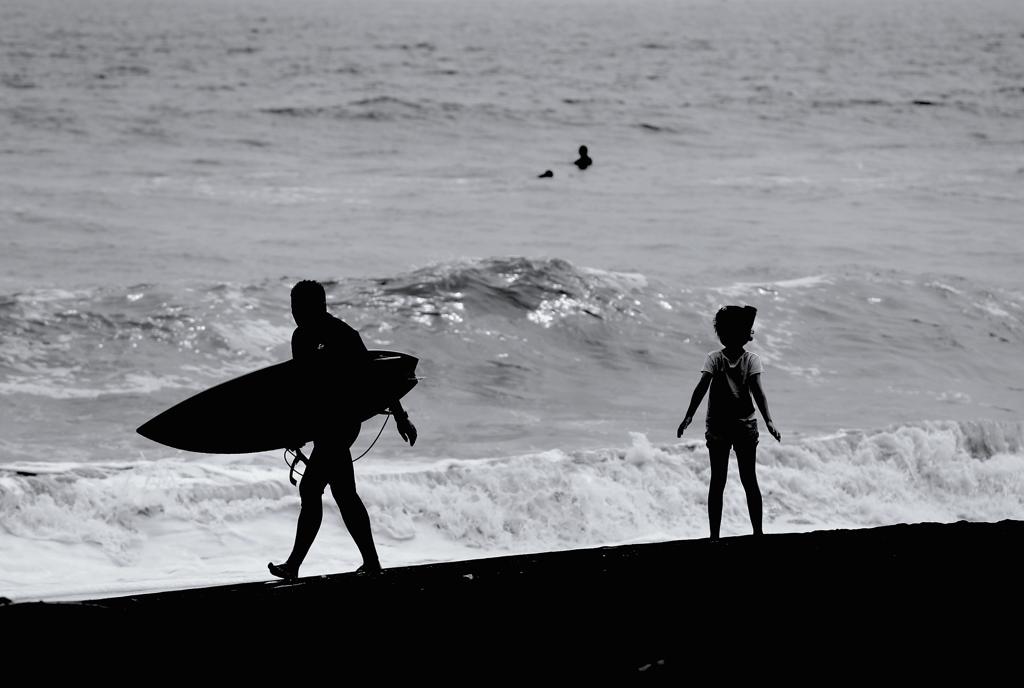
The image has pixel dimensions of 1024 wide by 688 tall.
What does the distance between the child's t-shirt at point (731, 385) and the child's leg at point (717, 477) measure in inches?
5.0

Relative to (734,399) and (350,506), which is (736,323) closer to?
(734,399)

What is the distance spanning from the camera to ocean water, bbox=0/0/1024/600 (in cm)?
797

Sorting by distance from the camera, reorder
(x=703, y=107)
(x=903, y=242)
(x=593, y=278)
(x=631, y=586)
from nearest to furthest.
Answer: (x=631, y=586) < (x=593, y=278) < (x=903, y=242) < (x=703, y=107)

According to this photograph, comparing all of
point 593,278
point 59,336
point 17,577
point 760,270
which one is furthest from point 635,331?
point 17,577

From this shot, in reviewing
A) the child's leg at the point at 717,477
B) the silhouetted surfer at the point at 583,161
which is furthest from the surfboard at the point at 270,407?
the silhouetted surfer at the point at 583,161

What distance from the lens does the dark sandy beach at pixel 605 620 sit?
3410mm

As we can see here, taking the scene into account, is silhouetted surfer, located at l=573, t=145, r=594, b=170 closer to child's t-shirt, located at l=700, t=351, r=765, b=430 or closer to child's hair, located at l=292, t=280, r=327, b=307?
child's t-shirt, located at l=700, t=351, r=765, b=430

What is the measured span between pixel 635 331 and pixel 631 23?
79.8 m

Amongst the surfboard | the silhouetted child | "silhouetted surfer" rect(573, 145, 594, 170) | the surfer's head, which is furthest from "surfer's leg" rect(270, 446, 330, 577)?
"silhouetted surfer" rect(573, 145, 594, 170)

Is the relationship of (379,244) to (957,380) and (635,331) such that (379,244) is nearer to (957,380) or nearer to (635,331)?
(635,331)

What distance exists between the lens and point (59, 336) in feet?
41.0

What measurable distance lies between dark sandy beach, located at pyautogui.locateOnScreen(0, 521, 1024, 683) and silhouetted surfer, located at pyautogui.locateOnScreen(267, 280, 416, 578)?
0.86 metres

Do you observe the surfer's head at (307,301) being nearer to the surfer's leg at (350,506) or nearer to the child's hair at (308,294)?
the child's hair at (308,294)

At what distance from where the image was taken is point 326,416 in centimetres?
467
